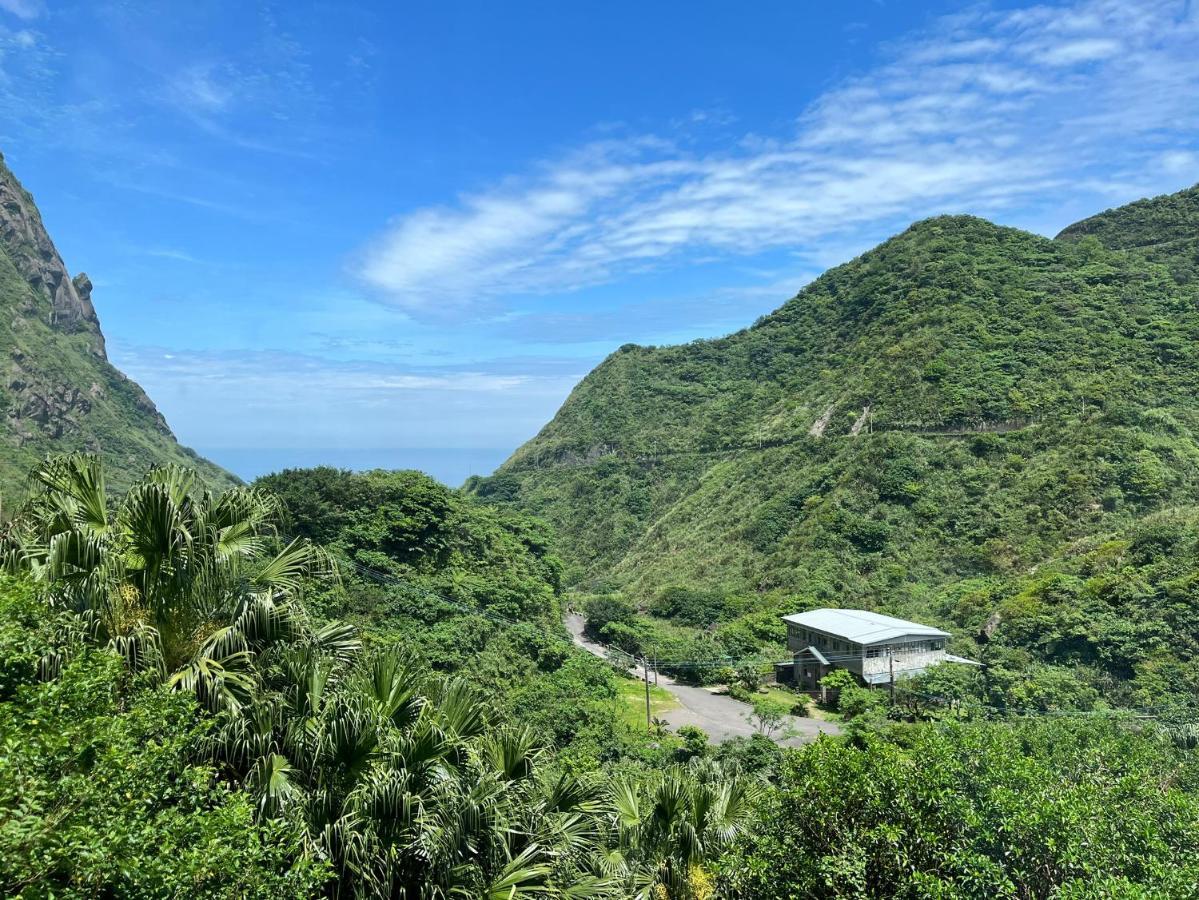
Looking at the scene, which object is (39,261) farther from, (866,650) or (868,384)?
(866,650)

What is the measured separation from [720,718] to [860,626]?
8275 mm

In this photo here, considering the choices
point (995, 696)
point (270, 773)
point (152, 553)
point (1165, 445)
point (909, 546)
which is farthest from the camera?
point (909, 546)

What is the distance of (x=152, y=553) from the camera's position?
5.30 metres

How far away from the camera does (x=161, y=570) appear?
5.29 meters

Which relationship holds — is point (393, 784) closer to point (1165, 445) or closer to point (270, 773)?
point (270, 773)

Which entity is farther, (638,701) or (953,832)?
(638,701)

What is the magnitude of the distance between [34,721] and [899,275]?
→ 8254cm

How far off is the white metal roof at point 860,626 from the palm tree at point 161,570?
2870 cm

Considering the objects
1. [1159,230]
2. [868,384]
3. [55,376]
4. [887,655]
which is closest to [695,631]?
[887,655]

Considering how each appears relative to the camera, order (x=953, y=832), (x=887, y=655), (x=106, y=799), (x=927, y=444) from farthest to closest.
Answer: (x=927, y=444) < (x=887, y=655) < (x=953, y=832) < (x=106, y=799)

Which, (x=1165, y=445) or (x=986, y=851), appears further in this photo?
(x=1165, y=445)

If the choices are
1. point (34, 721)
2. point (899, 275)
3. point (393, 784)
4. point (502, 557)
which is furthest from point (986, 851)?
point (899, 275)

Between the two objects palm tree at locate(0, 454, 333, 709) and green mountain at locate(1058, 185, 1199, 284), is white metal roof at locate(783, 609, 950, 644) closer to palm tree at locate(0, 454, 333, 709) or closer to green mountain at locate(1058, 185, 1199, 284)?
palm tree at locate(0, 454, 333, 709)

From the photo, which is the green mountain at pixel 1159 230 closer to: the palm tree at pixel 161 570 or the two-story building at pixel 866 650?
the two-story building at pixel 866 650
